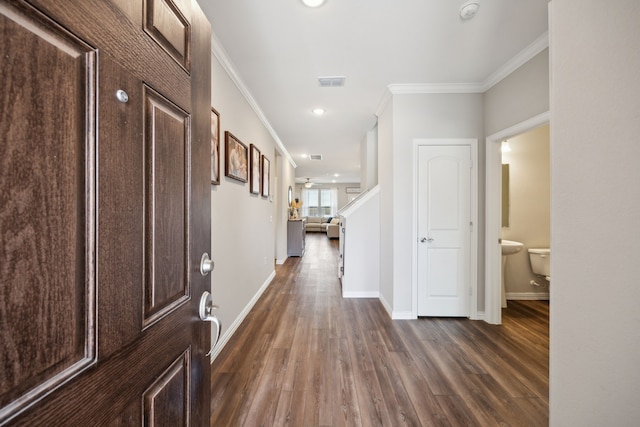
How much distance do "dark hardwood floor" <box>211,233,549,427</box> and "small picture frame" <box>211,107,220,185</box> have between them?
4.79 feet

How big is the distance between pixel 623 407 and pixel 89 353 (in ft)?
4.05

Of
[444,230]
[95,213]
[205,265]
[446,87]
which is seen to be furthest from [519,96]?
[95,213]

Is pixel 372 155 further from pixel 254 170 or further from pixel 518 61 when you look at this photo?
pixel 518 61

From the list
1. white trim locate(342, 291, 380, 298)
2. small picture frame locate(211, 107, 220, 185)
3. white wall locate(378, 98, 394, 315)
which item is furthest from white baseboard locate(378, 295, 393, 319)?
small picture frame locate(211, 107, 220, 185)

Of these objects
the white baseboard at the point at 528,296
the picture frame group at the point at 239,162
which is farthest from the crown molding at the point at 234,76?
the white baseboard at the point at 528,296

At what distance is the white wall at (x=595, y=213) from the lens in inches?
26.4

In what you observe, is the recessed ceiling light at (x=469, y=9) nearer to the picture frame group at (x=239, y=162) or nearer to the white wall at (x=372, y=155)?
the picture frame group at (x=239, y=162)

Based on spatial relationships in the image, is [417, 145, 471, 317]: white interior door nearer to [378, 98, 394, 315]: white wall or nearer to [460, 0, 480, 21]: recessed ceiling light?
[378, 98, 394, 315]: white wall

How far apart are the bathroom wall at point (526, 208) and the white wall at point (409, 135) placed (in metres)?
1.08

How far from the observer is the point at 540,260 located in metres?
3.25

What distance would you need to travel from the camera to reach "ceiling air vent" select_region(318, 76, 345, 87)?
104 inches

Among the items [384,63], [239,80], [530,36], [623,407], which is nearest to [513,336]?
[623,407]

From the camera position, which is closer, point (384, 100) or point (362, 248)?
point (384, 100)

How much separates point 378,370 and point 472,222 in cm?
187
